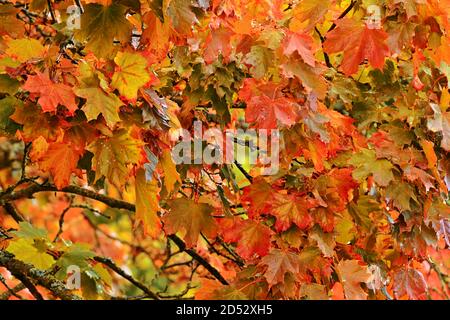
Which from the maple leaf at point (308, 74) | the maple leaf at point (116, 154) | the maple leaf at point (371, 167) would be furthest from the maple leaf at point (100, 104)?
the maple leaf at point (371, 167)

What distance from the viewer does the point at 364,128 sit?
12.4 feet

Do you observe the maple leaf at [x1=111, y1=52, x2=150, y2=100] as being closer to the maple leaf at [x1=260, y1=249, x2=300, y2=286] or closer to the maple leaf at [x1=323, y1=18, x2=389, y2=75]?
the maple leaf at [x1=323, y1=18, x2=389, y2=75]

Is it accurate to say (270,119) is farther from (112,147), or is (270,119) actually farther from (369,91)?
(369,91)

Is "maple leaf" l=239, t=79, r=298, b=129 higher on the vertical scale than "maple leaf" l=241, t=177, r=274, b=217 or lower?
higher

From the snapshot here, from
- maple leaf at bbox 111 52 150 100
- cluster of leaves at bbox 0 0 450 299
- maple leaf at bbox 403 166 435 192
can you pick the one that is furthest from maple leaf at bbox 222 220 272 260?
maple leaf at bbox 111 52 150 100

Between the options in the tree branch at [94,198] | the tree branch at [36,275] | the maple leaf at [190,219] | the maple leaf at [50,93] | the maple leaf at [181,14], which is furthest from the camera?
the tree branch at [94,198]

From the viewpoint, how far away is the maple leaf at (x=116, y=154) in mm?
2658

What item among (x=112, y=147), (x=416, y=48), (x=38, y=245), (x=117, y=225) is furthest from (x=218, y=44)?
(x=117, y=225)

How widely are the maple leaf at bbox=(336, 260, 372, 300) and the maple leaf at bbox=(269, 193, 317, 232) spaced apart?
237 millimetres

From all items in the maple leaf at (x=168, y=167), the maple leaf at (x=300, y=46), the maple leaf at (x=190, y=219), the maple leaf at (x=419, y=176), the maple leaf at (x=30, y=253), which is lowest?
the maple leaf at (x=30, y=253)

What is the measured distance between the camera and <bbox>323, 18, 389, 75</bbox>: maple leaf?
9.95 feet

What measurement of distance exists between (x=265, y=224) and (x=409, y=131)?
0.71 metres

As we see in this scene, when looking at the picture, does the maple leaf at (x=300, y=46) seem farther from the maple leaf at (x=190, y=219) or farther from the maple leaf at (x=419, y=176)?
the maple leaf at (x=190, y=219)

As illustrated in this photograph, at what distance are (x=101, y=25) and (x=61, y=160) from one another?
1.73 ft
